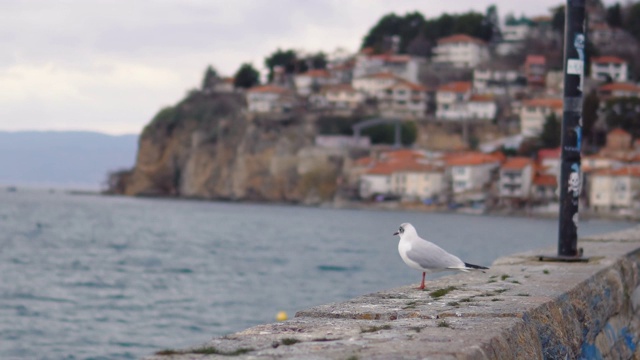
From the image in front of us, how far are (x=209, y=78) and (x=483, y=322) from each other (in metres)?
134

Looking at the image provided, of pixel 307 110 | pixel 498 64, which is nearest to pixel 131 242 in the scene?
pixel 307 110

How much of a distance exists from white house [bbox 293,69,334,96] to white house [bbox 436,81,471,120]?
55.3ft

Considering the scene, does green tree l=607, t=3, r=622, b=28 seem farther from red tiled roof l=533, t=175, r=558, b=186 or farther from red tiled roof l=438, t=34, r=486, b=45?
red tiled roof l=533, t=175, r=558, b=186

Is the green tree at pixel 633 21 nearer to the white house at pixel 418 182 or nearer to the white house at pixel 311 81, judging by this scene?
the white house at pixel 311 81

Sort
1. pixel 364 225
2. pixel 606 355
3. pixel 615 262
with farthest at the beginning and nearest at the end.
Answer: pixel 364 225
pixel 615 262
pixel 606 355

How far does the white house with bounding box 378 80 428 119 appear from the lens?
118500 mm

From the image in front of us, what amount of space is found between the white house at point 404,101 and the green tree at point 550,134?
18064mm

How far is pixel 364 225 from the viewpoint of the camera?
248 feet

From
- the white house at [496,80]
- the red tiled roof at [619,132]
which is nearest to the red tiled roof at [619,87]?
the red tiled roof at [619,132]


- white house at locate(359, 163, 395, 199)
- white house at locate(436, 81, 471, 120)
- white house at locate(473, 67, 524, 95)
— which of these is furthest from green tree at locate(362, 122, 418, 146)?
white house at locate(473, 67, 524, 95)

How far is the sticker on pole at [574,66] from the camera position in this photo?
800 centimetres

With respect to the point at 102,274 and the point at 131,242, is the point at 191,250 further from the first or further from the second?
the point at 102,274

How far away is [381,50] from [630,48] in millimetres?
33238

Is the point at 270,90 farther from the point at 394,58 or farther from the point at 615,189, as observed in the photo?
the point at 615,189
